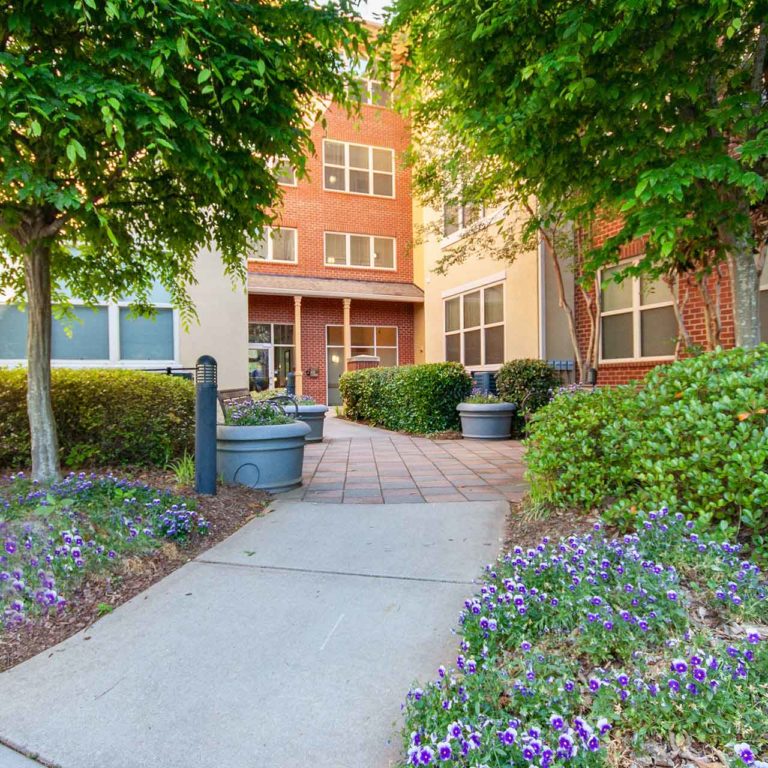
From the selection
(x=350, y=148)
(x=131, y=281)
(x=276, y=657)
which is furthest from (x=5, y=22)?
(x=350, y=148)

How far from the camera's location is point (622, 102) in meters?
3.57

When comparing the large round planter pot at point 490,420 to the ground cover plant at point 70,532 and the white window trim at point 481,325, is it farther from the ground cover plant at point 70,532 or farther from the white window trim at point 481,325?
the ground cover plant at point 70,532

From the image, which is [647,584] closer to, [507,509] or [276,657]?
[276,657]

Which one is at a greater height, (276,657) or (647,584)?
(647,584)

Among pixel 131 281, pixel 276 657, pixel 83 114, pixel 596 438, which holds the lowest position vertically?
pixel 276 657

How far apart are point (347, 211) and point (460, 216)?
6.31 meters

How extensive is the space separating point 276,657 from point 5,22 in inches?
147

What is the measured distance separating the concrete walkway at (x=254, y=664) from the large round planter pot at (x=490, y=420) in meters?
5.25

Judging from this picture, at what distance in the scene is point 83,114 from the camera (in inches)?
116

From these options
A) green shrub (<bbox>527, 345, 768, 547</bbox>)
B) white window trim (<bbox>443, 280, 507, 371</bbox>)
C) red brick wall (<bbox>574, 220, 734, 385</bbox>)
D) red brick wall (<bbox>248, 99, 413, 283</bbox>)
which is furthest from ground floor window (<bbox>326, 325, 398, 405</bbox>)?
green shrub (<bbox>527, 345, 768, 547</bbox>)

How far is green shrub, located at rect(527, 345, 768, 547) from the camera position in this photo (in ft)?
8.43

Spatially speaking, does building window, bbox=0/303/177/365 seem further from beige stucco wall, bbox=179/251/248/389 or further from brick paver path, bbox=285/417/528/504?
brick paver path, bbox=285/417/528/504

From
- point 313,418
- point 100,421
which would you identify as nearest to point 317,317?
point 313,418

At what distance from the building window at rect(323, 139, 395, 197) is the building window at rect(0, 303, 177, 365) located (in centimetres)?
962
